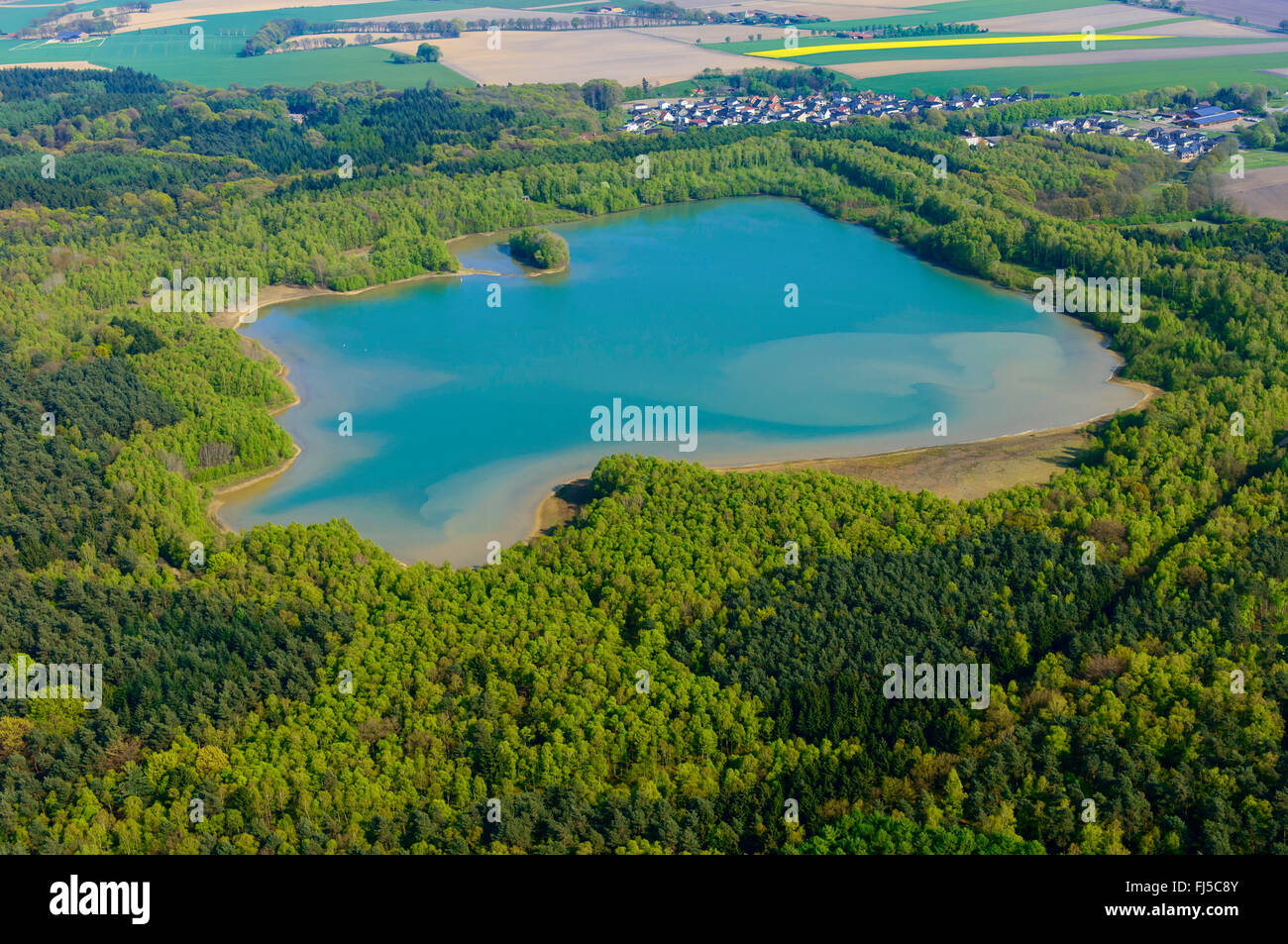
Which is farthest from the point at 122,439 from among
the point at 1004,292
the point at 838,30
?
the point at 838,30

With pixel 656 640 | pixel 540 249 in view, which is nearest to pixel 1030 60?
pixel 540 249

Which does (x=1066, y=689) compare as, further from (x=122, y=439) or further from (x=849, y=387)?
(x=122, y=439)

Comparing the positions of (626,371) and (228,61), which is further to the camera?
(228,61)

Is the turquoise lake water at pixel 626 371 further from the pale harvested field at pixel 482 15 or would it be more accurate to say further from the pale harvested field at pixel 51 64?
the pale harvested field at pixel 482 15

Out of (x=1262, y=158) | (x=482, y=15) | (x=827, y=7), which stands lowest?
(x=1262, y=158)

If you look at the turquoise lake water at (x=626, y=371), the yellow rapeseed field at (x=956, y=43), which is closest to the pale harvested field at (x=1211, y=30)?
the yellow rapeseed field at (x=956, y=43)

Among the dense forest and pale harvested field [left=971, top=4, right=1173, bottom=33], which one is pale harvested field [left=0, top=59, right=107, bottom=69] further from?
pale harvested field [left=971, top=4, right=1173, bottom=33]

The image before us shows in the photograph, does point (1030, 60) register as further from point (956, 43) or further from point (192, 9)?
point (192, 9)
